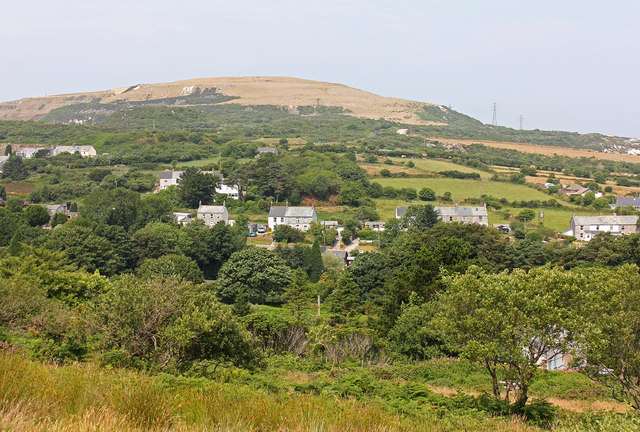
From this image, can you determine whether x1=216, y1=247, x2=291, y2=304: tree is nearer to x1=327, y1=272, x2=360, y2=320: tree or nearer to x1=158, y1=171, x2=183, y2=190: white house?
x1=327, y1=272, x2=360, y2=320: tree

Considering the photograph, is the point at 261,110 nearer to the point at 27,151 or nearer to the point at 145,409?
the point at 27,151

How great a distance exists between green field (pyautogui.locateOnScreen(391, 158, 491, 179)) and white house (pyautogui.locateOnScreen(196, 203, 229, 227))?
100 feet

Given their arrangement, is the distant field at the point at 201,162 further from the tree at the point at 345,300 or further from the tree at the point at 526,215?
the tree at the point at 345,300

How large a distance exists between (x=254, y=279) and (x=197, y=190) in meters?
27.8

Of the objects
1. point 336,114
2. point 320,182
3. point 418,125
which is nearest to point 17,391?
point 320,182

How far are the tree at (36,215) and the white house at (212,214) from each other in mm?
13314

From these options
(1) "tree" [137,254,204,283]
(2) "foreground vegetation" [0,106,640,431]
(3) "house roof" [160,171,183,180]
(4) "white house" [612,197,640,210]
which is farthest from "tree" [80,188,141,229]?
(4) "white house" [612,197,640,210]

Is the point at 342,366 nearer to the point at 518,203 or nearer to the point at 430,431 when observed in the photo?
the point at 430,431

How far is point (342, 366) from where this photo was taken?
52.4 feet

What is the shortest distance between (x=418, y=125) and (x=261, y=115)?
40323 mm

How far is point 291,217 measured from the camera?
55219mm

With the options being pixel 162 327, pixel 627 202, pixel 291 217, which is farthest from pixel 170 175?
pixel 162 327

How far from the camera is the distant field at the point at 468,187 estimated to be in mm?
64562

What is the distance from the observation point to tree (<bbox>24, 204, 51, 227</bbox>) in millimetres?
49312
